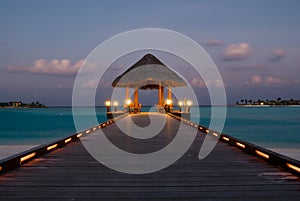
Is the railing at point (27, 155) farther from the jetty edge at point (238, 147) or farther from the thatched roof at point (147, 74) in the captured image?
the thatched roof at point (147, 74)

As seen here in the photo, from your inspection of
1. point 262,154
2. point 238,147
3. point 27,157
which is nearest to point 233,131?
point 238,147

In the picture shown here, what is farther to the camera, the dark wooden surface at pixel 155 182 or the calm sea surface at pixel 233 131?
the calm sea surface at pixel 233 131

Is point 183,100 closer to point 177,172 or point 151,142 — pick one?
point 151,142

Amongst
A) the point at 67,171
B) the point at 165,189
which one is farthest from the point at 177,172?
the point at 67,171

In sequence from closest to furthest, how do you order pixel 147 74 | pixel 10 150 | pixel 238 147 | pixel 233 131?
pixel 238 147
pixel 10 150
pixel 147 74
pixel 233 131

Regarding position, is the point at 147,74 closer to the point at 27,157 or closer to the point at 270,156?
the point at 27,157

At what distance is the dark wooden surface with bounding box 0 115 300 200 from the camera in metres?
2.52

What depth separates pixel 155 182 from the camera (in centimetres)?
296

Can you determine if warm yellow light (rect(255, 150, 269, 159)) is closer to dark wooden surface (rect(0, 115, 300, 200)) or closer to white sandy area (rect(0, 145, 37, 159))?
dark wooden surface (rect(0, 115, 300, 200))

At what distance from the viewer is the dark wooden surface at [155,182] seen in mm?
2523

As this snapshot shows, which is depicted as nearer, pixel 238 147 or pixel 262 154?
pixel 262 154

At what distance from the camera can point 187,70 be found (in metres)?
21.2

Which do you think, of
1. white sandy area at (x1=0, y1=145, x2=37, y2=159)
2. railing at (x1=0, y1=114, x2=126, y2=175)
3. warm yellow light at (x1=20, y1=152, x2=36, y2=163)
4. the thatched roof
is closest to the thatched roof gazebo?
the thatched roof

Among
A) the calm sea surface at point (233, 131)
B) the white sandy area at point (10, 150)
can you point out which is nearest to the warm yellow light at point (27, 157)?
the white sandy area at point (10, 150)
